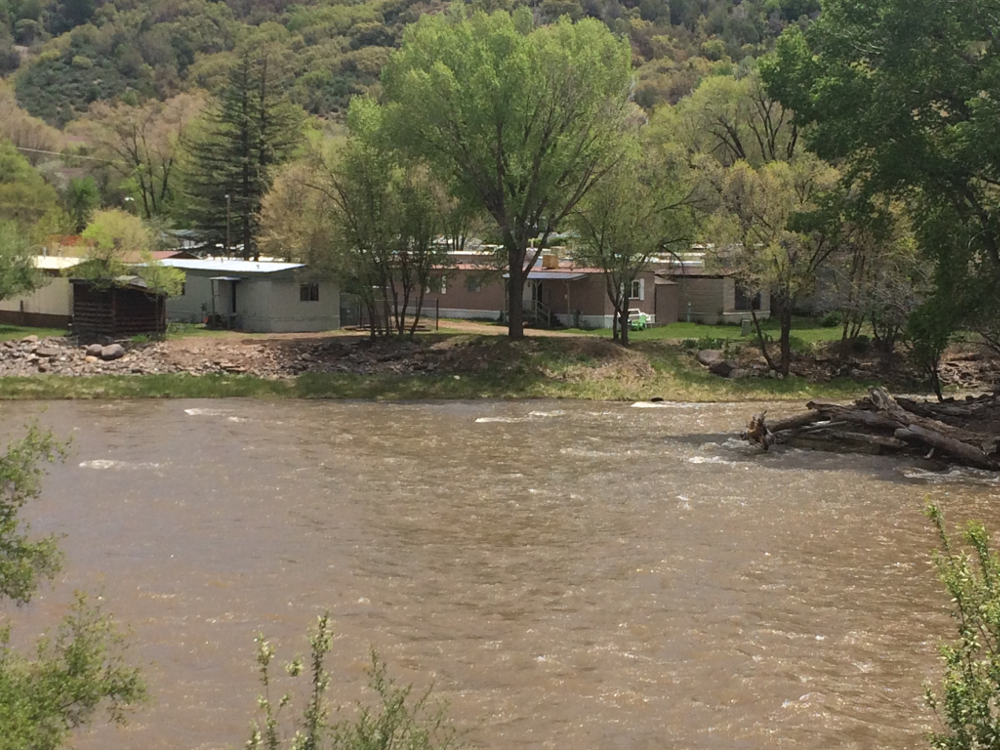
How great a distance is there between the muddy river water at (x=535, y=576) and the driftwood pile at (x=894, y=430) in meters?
0.94

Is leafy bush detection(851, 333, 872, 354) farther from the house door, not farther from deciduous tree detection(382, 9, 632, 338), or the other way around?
the house door

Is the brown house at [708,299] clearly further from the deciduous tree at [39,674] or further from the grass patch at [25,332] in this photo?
the deciduous tree at [39,674]

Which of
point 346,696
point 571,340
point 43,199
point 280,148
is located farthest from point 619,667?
point 43,199

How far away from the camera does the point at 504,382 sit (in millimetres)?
36250

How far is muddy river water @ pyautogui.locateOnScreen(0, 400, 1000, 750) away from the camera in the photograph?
10.9 m

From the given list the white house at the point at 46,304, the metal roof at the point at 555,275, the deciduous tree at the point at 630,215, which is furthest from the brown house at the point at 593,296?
the white house at the point at 46,304

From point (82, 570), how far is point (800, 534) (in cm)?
1077

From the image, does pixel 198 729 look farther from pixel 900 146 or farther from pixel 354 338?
pixel 354 338

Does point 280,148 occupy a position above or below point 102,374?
above

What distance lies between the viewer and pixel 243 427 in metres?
28.0

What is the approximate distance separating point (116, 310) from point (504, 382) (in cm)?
1550

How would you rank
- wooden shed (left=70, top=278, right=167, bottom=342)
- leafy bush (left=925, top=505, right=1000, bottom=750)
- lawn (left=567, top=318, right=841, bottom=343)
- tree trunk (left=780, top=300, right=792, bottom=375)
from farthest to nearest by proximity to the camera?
lawn (left=567, top=318, right=841, bottom=343), wooden shed (left=70, top=278, right=167, bottom=342), tree trunk (left=780, top=300, right=792, bottom=375), leafy bush (left=925, top=505, right=1000, bottom=750)

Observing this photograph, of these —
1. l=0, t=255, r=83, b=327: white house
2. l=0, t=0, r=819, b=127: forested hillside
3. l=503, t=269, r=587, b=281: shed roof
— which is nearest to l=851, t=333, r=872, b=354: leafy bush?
l=503, t=269, r=587, b=281: shed roof

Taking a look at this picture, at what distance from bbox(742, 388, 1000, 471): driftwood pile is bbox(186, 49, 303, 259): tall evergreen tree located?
1633 inches
